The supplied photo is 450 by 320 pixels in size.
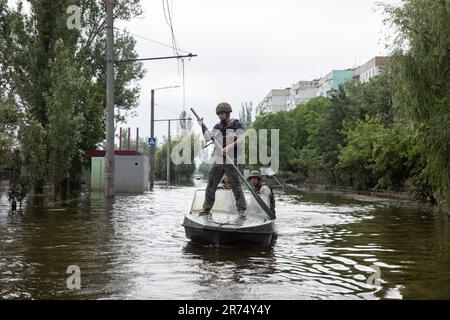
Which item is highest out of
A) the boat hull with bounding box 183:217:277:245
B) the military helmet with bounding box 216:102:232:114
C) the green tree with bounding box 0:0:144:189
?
the green tree with bounding box 0:0:144:189

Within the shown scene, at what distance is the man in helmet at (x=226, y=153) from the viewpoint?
464 inches

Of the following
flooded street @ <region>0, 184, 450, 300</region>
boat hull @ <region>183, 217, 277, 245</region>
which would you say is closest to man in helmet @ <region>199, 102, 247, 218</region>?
boat hull @ <region>183, 217, 277, 245</region>

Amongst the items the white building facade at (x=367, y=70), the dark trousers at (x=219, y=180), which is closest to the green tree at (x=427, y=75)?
the dark trousers at (x=219, y=180)

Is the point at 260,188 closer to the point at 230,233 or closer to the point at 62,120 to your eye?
the point at 230,233

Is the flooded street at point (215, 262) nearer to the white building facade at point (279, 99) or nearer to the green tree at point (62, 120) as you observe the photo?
the green tree at point (62, 120)

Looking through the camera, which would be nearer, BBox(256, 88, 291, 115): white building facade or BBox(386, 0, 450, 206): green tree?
BBox(386, 0, 450, 206): green tree

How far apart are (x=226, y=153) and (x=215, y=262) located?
107 inches

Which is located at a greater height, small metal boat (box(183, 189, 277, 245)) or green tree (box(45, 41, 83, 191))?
green tree (box(45, 41, 83, 191))

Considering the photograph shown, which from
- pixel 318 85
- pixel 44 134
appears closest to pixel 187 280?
pixel 44 134

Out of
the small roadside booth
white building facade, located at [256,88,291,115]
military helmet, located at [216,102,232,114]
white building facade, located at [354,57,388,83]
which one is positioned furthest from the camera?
white building facade, located at [256,88,291,115]

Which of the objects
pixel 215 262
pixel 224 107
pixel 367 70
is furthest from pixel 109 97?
pixel 367 70

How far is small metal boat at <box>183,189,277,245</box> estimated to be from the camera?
36.3 ft

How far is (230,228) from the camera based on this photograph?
10977mm

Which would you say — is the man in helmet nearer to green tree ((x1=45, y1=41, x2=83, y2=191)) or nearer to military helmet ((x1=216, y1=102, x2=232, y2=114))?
military helmet ((x1=216, y1=102, x2=232, y2=114))
